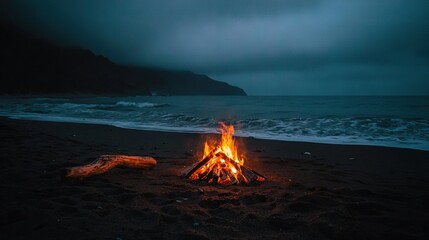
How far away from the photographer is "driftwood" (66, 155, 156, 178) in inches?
209

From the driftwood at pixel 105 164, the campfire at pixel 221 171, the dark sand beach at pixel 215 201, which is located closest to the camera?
the dark sand beach at pixel 215 201

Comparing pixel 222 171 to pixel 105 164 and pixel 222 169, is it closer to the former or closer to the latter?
pixel 222 169

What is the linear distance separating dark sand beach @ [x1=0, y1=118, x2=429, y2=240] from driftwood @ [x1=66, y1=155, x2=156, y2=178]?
14 centimetres

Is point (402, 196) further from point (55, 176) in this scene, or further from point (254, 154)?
point (55, 176)

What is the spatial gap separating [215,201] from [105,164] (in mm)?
2783

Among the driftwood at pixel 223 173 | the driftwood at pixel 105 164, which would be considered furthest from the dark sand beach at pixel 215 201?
the driftwood at pixel 223 173

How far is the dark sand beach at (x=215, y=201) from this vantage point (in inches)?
139

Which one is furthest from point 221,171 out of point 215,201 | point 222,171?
point 215,201

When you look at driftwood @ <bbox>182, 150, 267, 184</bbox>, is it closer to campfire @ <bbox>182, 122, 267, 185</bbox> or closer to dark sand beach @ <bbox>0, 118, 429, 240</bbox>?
campfire @ <bbox>182, 122, 267, 185</bbox>

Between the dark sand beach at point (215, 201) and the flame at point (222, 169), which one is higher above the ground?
the flame at point (222, 169)

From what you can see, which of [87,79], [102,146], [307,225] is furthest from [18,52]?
[307,225]

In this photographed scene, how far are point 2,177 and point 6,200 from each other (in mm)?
1562

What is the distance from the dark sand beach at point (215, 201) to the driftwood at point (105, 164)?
0.14 metres

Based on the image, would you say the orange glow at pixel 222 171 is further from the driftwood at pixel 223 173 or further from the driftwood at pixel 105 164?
the driftwood at pixel 105 164
